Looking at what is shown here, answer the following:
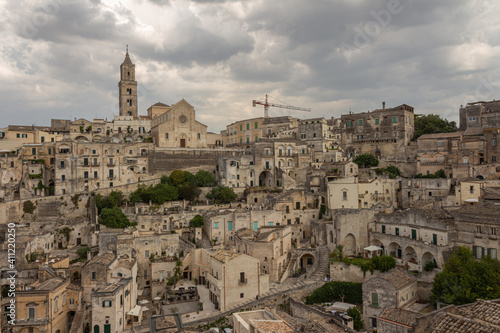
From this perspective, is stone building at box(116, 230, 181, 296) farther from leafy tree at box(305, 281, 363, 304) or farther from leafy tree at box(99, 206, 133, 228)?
leafy tree at box(305, 281, 363, 304)

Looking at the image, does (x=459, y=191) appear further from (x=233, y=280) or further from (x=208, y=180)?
(x=208, y=180)

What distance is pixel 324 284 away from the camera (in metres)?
32.9

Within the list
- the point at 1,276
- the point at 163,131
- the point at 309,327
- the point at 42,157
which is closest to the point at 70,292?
the point at 1,276

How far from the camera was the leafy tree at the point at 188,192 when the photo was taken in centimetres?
5141

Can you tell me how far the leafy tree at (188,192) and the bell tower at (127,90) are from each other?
108ft

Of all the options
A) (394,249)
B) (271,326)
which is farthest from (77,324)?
(394,249)

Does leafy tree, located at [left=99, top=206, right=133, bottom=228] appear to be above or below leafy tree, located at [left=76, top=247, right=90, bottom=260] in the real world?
above

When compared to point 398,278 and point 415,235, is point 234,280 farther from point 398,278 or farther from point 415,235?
point 415,235

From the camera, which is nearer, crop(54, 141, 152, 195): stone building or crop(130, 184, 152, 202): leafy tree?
crop(130, 184, 152, 202): leafy tree

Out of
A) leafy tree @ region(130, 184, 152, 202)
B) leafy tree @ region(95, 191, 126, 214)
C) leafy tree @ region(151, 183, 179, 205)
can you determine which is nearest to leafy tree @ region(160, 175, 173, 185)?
leafy tree @ region(130, 184, 152, 202)

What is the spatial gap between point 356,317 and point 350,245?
35.5 ft

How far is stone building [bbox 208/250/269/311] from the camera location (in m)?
Result: 31.8

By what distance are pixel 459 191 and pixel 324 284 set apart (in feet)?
63.1

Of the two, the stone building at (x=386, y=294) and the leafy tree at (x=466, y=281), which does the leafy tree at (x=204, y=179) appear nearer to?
the stone building at (x=386, y=294)
